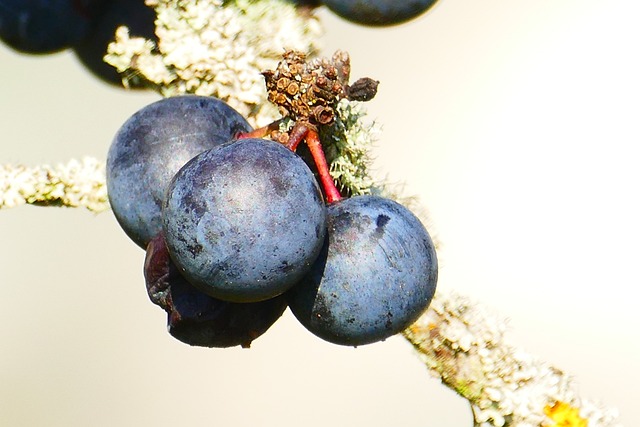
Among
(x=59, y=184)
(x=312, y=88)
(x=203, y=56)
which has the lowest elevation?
(x=59, y=184)

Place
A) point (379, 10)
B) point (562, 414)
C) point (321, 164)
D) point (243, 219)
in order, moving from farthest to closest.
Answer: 1. point (379, 10)
2. point (562, 414)
3. point (321, 164)
4. point (243, 219)

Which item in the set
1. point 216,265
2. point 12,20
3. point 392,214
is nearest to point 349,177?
point 392,214

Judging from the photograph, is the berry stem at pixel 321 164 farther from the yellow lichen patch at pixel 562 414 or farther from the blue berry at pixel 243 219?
the yellow lichen patch at pixel 562 414

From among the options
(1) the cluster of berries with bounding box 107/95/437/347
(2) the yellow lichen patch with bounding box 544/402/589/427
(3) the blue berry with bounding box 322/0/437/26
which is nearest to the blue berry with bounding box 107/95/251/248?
(1) the cluster of berries with bounding box 107/95/437/347

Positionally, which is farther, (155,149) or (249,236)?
(155,149)

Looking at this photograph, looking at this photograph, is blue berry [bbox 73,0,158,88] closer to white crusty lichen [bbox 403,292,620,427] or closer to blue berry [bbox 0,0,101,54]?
blue berry [bbox 0,0,101,54]

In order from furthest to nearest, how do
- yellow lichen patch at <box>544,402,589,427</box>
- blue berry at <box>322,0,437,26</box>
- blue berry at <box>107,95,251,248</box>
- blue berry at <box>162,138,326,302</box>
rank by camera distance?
blue berry at <box>322,0,437,26</box> → yellow lichen patch at <box>544,402,589,427</box> → blue berry at <box>107,95,251,248</box> → blue berry at <box>162,138,326,302</box>

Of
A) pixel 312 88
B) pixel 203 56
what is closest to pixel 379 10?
pixel 203 56

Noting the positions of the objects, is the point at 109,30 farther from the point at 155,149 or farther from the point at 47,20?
the point at 155,149
